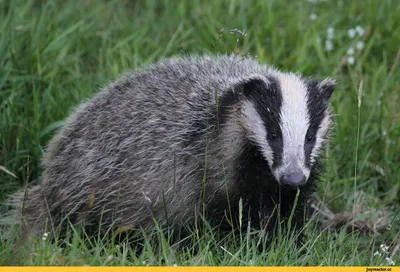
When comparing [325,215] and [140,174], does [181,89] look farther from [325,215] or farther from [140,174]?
[325,215]

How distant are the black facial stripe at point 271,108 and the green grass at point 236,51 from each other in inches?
23.1

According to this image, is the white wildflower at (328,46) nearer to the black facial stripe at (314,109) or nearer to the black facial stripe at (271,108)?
the black facial stripe at (314,109)

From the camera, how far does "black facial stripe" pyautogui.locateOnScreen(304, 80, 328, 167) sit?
5.00 meters

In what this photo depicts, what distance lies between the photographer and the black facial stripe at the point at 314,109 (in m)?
5.00

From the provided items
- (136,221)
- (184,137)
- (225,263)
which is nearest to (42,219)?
(136,221)

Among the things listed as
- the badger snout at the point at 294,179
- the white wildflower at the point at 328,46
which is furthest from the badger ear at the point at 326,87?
the white wildflower at the point at 328,46

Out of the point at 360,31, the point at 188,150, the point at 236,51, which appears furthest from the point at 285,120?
the point at 360,31

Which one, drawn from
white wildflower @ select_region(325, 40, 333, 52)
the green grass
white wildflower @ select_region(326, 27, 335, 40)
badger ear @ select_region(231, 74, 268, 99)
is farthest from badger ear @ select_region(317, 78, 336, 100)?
white wildflower @ select_region(326, 27, 335, 40)

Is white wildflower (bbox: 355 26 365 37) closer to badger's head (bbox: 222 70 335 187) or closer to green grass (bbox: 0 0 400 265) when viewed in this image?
green grass (bbox: 0 0 400 265)

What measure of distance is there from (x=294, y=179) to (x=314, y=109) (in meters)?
0.55

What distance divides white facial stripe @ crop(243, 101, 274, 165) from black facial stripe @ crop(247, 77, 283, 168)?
1.0 inches

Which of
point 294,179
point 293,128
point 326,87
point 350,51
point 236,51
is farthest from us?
point 350,51

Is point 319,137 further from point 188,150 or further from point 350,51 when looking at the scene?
point 350,51

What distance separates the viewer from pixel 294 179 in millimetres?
4773
